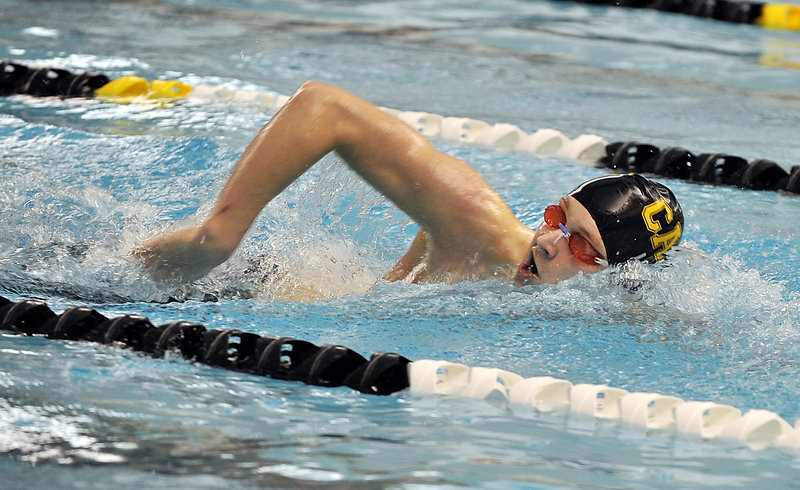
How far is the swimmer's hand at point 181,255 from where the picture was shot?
279 centimetres

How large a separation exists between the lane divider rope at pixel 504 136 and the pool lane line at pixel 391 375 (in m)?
2.27

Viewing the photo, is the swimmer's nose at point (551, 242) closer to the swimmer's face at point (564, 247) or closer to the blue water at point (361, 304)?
the swimmer's face at point (564, 247)

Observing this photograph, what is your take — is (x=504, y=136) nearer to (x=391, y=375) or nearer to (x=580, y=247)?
(x=580, y=247)

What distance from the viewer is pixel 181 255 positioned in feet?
9.29

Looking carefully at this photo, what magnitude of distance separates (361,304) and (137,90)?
2.87 metres

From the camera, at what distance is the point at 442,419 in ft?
7.89

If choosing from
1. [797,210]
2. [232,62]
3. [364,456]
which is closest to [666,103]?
[797,210]

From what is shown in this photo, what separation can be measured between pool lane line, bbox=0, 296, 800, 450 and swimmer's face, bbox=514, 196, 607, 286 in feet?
1.00

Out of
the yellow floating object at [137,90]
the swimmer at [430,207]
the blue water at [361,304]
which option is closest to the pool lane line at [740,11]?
the blue water at [361,304]

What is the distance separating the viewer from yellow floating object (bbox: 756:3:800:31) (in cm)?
782

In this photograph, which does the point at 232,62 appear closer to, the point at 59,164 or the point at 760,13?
the point at 59,164

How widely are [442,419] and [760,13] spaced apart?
20.9 ft

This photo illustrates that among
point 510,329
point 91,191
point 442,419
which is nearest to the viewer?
point 442,419

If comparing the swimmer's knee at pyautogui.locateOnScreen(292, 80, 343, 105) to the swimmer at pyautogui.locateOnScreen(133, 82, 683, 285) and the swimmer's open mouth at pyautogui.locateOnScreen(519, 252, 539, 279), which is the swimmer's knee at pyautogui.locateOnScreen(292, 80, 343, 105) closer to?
the swimmer at pyautogui.locateOnScreen(133, 82, 683, 285)
